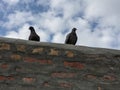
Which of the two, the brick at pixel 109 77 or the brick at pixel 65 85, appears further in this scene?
the brick at pixel 109 77

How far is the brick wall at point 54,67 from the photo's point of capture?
4891 millimetres

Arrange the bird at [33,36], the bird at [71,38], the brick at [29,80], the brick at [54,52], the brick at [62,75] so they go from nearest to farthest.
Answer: the brick at [29,80] < the brick at [62,75] < the brick at [54,52] < the bird at [33,36] < the bird at [71,38]

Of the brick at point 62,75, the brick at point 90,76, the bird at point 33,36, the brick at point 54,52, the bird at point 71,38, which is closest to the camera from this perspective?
the brick at point 62,75

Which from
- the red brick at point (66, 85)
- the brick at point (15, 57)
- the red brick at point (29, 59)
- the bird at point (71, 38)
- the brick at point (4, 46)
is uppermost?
the bird at point (71, 38)

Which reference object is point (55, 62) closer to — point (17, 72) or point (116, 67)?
point (17, 72)

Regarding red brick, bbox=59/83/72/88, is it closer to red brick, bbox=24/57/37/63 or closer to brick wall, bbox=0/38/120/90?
brick wall, bbox=0/38/120/90

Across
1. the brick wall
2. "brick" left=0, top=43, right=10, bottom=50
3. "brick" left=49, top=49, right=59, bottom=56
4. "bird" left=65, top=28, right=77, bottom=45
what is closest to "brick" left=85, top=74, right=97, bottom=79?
the brick wall

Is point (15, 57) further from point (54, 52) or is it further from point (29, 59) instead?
point (54, 52)

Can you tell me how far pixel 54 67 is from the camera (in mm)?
5129

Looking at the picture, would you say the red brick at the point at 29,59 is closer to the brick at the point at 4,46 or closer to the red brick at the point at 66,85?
the brick at the point at 4,46

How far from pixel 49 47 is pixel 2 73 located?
862 millimetres

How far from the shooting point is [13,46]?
520 cm

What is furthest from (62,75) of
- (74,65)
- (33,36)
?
(33,36)

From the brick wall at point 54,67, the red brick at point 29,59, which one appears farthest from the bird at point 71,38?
the red brick at point 29,59
